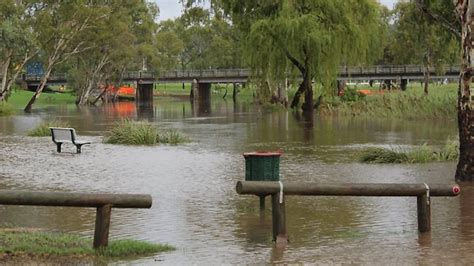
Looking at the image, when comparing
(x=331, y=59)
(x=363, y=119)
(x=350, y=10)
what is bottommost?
(x=363, y=119)

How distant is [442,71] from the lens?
264 ft

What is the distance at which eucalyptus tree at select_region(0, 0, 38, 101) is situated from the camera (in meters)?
56.0

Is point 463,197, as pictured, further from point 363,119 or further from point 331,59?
point 331,59

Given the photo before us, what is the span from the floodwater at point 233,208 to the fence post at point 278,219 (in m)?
0.13

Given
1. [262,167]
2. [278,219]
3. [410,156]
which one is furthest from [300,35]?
[278,219]

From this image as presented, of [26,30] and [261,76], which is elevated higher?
[26,30]

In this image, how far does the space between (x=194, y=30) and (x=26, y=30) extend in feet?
167

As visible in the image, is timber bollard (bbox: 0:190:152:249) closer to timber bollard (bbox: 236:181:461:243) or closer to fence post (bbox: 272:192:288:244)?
timber bollard (bbox: 236:181:461:243)

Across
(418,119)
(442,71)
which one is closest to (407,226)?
(418,119)

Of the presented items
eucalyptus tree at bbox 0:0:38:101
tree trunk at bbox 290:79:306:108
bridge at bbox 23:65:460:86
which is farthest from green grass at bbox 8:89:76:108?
tree trunk at bbox 290:79:306:108

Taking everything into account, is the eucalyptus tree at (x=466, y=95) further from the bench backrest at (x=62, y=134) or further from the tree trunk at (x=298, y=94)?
the tree trunk at (x=298, y=94)

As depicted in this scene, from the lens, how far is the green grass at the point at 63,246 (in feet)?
30.7

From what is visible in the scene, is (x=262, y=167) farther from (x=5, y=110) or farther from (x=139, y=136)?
(x=5, y=110)

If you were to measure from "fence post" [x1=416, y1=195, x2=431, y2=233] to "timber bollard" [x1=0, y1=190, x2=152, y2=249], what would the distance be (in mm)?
3693
